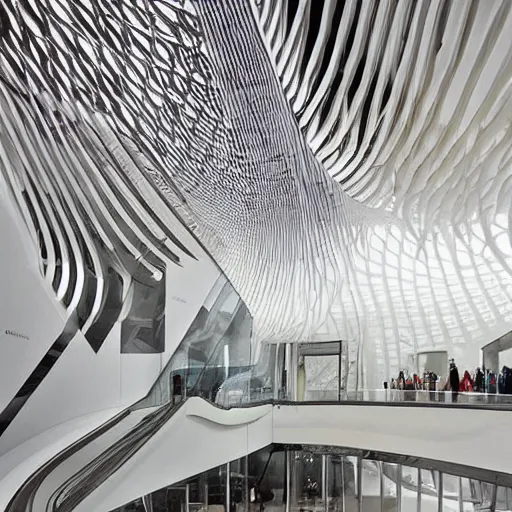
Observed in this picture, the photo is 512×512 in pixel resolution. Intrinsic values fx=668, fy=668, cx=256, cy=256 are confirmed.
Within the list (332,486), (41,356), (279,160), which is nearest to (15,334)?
(41,356)

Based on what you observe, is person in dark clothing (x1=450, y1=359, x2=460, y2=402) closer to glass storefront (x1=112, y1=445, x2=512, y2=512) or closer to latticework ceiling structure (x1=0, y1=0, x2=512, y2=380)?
latticework ceiling structure (x1=0, y1=0, x2=512, y2=380)

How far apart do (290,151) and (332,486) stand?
577cm

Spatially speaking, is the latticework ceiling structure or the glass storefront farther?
the glass storefront

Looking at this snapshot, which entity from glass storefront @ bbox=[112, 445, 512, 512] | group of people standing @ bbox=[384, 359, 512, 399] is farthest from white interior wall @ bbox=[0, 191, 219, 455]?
group of people standing @ bbox=[384, 359, 512, 399]

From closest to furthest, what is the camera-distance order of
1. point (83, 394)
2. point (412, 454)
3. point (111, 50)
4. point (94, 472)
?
point (94, 472) < point (111, 50) < point (83, 394) < point (412, 454)

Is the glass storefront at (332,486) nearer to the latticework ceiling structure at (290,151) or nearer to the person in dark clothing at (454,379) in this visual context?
the person in dark clothing at (454,379)

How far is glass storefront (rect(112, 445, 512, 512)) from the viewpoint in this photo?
7.75 meters

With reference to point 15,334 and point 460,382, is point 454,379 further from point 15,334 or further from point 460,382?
point 15,334

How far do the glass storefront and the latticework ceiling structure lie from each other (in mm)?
1511

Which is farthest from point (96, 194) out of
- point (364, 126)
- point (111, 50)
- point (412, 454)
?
point (412, 454)

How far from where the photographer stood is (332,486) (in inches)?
405

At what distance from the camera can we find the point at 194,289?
376 inches

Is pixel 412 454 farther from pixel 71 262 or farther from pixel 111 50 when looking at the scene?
pixel 111 50

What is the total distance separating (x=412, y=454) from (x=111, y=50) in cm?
589
